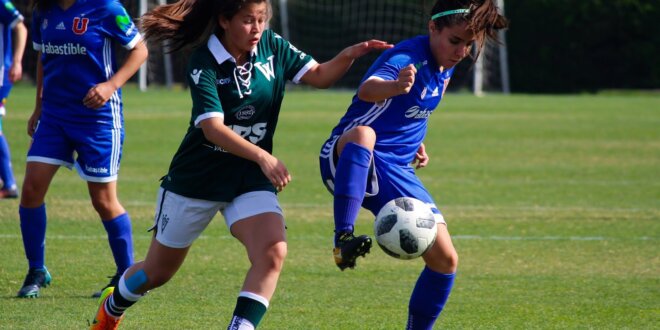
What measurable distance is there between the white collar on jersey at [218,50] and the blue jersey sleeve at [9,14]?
17.7ft

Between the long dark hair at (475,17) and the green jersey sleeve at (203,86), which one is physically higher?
the long dark hair at (475,17)

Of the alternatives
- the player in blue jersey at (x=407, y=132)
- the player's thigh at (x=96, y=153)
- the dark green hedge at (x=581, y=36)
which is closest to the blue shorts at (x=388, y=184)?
the player in blue jersey at (x=407, y=132)

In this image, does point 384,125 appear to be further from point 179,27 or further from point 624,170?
point 624,170

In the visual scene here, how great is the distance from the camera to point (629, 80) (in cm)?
3256

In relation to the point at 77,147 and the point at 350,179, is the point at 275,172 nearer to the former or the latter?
the point at 350,179

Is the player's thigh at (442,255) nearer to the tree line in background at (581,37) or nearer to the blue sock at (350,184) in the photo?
the blue sock at (350,184)

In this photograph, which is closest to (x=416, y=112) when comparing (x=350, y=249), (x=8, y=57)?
(x=350, y=249)

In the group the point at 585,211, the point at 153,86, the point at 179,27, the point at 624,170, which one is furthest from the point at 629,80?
the point at 179,27

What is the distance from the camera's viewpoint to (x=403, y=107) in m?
5.16

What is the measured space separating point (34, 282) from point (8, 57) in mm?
4240

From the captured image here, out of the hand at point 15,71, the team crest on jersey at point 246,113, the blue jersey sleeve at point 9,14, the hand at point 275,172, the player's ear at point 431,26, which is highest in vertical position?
the player's ear at point 431,26

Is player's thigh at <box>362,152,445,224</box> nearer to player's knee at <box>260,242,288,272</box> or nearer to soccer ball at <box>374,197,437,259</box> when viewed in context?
soccer ball at <box>374,197,437,259</box>

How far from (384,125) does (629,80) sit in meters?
28.9

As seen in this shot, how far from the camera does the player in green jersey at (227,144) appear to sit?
4.47 metres
